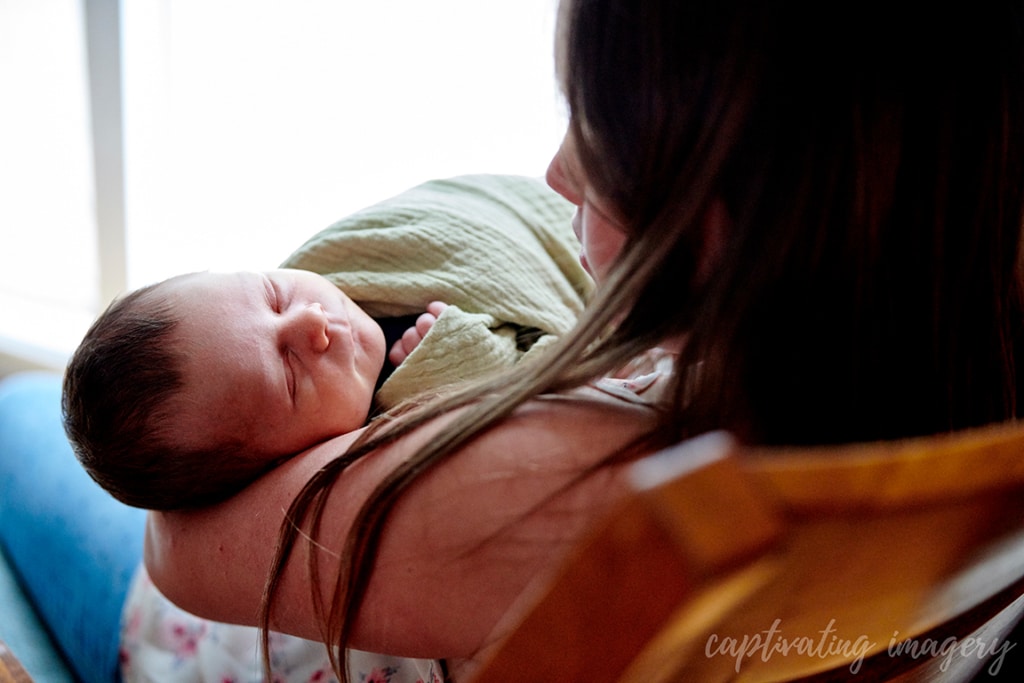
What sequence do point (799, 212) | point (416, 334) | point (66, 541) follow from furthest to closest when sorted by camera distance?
point (66, 541), point (416, 334), point (799, 212)

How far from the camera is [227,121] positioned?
5.58 ft

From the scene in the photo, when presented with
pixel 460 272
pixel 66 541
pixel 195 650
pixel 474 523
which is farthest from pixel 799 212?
pixel 66 541

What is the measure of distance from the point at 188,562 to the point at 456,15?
105cm

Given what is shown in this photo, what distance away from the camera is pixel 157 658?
1.02 m

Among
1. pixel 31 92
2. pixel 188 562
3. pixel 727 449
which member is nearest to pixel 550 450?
pixel 727 449

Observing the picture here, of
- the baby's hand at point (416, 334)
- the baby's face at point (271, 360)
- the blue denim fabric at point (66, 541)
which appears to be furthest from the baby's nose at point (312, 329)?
the blue denim fabric at point (66, 541)

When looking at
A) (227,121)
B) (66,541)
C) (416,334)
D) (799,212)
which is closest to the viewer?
(799,212)

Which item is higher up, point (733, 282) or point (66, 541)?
point (733, 282)

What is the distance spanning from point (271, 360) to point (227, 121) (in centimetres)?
105

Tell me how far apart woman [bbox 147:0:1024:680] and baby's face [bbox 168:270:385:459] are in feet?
0.78

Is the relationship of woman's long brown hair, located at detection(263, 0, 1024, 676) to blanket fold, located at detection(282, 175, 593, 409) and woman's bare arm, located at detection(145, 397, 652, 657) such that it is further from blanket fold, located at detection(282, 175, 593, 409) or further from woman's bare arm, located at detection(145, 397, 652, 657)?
blanket fold, located at detection(282, 175, 593, 409)

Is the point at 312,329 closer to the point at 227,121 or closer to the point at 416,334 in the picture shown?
the point at 416,334

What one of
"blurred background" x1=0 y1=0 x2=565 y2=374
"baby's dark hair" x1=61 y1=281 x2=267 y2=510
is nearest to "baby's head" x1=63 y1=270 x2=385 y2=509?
"baby's dark hair" x1=61 y1=281 x2=267 y2=510

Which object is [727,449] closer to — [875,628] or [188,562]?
[875,628]
